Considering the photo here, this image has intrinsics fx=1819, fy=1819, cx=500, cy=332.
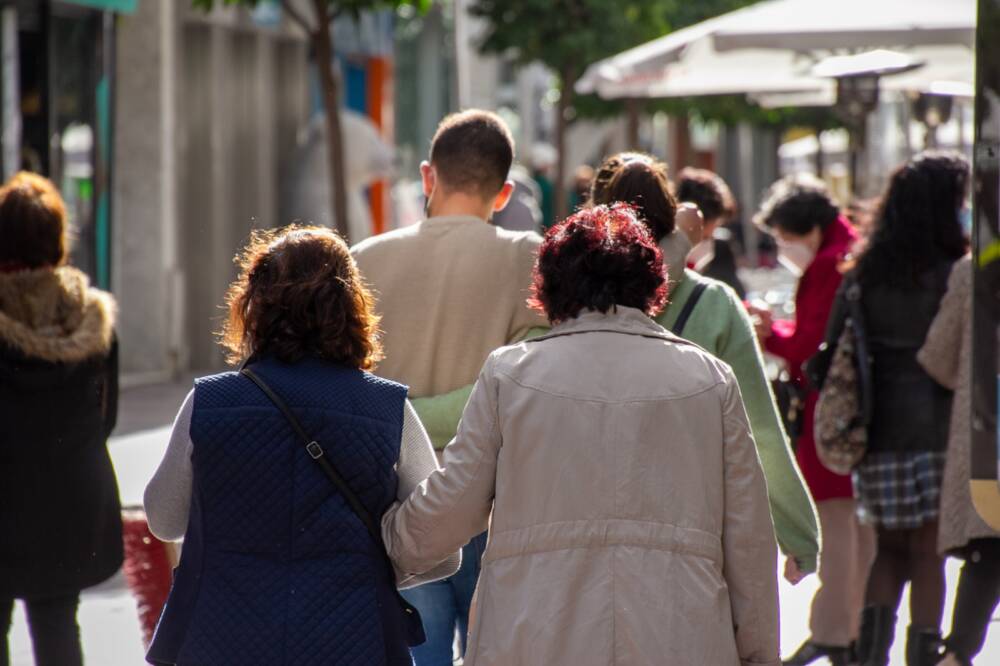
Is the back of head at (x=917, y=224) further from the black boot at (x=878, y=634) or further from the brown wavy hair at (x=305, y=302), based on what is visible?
the brown wavy hair at (x=305, y=302)

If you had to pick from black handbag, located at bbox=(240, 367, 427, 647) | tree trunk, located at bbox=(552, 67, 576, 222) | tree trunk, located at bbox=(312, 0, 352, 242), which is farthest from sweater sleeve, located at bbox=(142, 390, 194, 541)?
tree trunk, located at bbox=(552, 67, 576, 222)

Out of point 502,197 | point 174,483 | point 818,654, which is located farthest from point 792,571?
point 818,654

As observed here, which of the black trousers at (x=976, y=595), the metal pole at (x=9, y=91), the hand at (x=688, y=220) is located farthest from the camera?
the metal pole at (x=9, y=91)

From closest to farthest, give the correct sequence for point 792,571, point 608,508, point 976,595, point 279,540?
point 608,508 < point 279,540 < point 792,571 < point 976,595

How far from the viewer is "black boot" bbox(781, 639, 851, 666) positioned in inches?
261

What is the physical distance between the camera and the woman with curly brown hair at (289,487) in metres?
3.61

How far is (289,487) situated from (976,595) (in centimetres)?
273

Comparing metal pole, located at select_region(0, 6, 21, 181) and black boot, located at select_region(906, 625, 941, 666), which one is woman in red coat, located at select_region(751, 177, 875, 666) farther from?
metal pole, located at select_region(0, 6, 21, 181)

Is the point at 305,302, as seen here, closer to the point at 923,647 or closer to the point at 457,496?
the point at 457,496

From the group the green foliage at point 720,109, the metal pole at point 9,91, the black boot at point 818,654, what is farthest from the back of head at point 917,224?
the green foliage at point 720,109

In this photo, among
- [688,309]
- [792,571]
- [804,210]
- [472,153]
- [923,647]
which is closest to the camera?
[688,309]

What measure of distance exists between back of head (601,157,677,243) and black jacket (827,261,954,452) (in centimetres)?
167

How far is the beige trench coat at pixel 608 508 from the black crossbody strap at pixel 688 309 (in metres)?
0.86

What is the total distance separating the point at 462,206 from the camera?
Answer: 4.87 m
